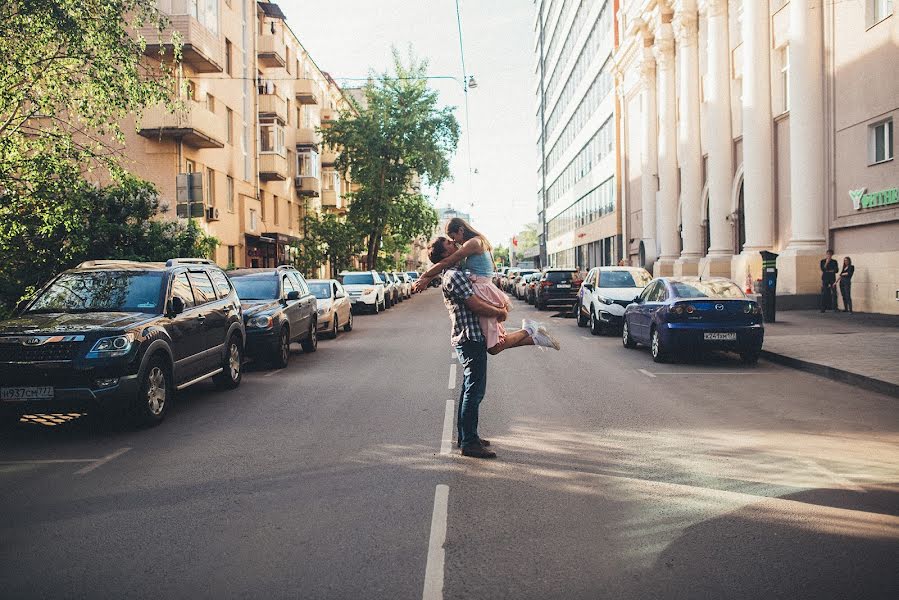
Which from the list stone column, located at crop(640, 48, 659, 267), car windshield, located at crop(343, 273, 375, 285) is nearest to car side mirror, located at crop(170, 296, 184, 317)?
car windshield, located at crop(343, 273, 375, 285)

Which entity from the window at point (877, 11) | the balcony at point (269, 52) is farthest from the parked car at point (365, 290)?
the window at point (877, 11)

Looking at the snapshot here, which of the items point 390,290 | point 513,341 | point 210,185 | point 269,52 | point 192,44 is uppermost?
point 269,52

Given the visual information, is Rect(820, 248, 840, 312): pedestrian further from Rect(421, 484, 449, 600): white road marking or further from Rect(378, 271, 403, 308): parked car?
Rect(421, 484, 449, 600): white road marking

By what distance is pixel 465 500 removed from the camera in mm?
5469

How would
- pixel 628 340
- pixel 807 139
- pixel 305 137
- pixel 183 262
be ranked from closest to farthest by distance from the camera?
pixel 183 262 < pixel 628 340 < pixel 807 139 < pixel 305 137

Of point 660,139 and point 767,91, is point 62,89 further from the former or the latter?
point 660,139

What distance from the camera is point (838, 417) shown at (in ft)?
27.9

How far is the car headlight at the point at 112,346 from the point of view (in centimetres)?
794

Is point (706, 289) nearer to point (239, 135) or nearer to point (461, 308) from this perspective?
point (461, 308)

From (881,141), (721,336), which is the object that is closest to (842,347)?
(721,336)

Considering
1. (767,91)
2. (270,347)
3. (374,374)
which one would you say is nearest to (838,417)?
(374,374)

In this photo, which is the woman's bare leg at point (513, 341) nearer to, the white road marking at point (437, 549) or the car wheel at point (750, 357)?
the white road marking at point (437, 549)

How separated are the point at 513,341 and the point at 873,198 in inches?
685

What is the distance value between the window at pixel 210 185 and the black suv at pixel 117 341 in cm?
2237
